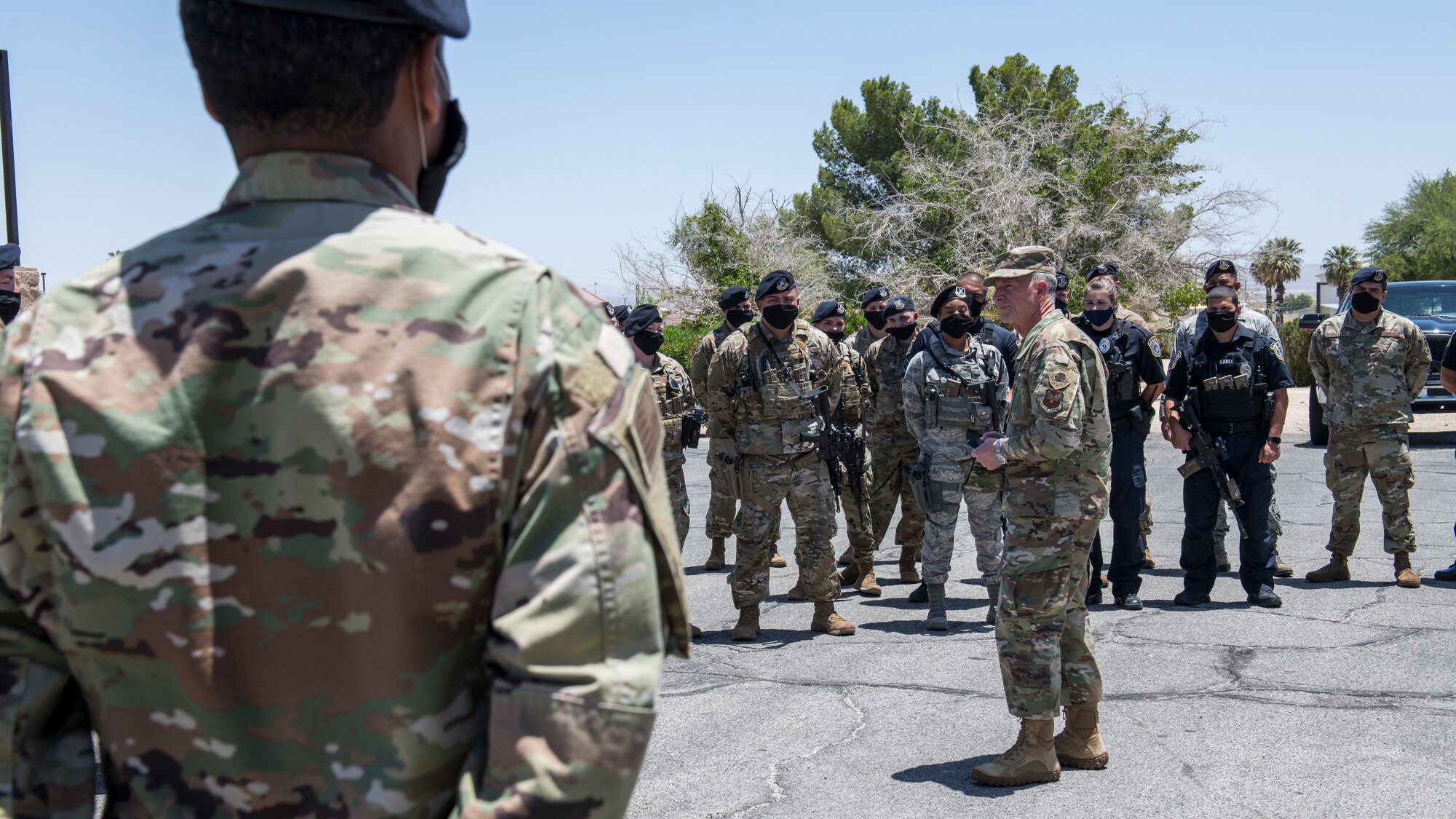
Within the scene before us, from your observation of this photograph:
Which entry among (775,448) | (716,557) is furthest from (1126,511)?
(716,557)

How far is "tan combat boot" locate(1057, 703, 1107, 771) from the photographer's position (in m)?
4.67

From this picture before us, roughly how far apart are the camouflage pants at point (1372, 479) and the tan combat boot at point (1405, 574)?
0.07 m

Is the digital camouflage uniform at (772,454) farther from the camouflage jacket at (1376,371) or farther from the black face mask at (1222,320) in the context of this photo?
the camouflage jacket at (1376,371)

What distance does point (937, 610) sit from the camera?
7.14m

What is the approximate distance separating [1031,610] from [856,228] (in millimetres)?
27985

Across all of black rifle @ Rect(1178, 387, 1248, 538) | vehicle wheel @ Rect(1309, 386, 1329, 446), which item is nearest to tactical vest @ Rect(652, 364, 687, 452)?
black rifle @ Rect(1178, 387, 1248, 538)

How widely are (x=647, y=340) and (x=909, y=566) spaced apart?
264cm

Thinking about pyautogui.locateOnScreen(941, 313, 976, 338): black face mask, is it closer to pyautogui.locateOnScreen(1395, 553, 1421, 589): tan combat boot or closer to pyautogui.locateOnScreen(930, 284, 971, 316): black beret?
pyautogui.locateOnScreen(930, 284, 971, 316): black beret

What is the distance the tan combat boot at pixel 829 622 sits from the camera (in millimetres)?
7133

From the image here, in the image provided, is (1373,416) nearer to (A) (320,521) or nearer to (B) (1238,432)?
(B) (1238,432)

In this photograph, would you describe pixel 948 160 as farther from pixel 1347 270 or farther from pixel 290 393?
pixel 1347 270

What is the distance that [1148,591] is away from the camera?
8.01 metres

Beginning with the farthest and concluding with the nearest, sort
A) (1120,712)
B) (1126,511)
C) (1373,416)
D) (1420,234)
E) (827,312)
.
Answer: (1420,234) < (827,312) < (1373,416) < (1126,511) < (1120,712)

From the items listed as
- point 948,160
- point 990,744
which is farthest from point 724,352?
point 948,160
